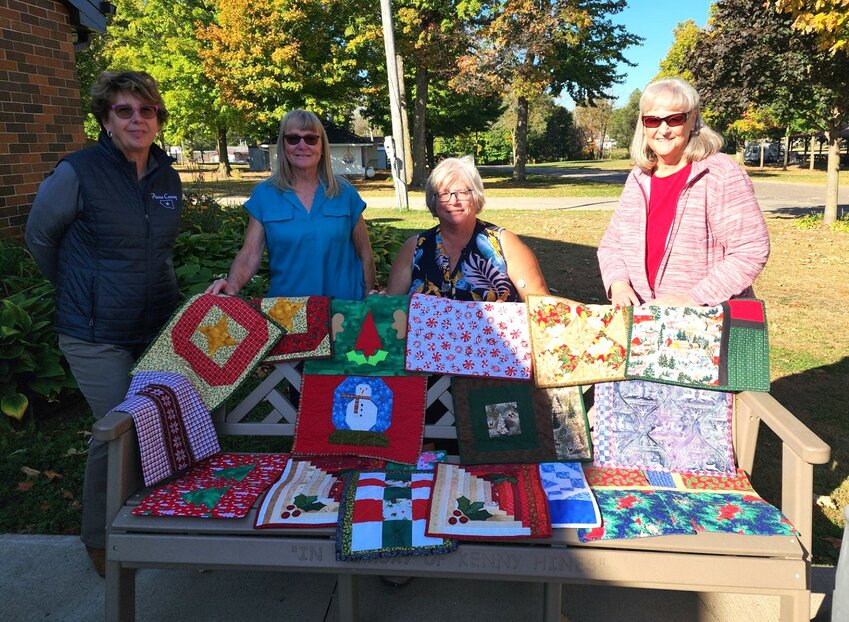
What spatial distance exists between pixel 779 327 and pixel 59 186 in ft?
21.2

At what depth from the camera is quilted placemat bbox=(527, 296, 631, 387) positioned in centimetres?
310

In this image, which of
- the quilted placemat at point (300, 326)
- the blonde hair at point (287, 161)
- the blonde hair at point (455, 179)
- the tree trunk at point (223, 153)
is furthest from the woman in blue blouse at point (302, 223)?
the tree trunk at point (223, 153)

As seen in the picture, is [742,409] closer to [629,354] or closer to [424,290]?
[629,354]

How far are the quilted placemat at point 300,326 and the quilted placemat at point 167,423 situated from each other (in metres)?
0.44

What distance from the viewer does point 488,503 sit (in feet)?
8.66

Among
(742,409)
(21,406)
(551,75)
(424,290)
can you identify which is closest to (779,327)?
(742,409)

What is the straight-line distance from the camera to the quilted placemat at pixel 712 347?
300 cm

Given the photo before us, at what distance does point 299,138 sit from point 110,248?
101cm

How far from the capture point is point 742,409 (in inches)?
117

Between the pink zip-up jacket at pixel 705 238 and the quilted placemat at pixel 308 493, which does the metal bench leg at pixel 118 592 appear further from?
the pink zip-up jacket at pixel 705 238

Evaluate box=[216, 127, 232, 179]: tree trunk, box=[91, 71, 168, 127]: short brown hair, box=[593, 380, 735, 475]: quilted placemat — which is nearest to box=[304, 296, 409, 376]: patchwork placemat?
box=[593, 380, 735, 475]: quilted placemat

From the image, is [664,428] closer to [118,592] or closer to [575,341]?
[575,341]

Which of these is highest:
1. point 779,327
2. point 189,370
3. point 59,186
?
point 59,186

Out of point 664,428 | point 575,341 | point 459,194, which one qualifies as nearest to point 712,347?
point 664,428
